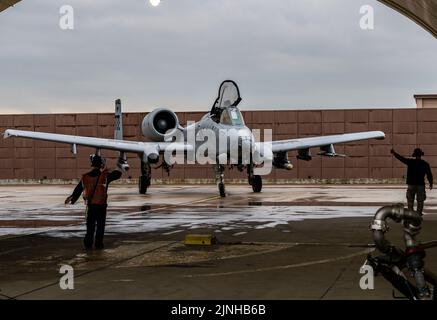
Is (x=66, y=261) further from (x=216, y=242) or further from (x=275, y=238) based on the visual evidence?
(x=275, y=238)

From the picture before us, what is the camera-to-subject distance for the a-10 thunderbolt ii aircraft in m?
29.5

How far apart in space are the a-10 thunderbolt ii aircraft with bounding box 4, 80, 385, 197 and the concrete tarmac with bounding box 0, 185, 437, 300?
7.62m

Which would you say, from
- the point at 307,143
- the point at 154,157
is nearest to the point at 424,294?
the point at 154,157

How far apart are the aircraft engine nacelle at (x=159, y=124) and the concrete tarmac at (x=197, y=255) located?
13.1 metres

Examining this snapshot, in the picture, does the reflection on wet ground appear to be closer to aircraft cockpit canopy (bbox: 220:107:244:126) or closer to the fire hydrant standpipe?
aircraft cockpit canopy (bbox: 220:107:244:126)

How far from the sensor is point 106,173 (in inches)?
535

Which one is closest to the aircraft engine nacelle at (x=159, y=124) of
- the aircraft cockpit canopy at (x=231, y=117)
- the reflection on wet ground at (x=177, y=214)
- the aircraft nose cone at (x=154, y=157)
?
the aircraft nose cone at (x=154, y=157)

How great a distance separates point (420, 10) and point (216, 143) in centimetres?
1452

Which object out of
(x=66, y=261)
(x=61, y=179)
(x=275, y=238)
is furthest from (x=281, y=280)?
(x=61, y=179)

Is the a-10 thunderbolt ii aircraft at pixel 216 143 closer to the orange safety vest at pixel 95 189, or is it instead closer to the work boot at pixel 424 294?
the orange safety vest at pixel 95 189

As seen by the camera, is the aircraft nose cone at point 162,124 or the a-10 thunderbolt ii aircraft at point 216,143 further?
the aircraft nose cone at point 162,124

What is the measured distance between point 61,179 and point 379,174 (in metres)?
23.3

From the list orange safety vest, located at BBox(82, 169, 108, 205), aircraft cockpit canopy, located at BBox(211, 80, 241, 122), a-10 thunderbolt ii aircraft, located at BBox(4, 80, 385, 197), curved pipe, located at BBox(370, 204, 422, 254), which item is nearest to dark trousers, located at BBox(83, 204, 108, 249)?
orange safety vest, located at BBox(82, 169, 108, 205)

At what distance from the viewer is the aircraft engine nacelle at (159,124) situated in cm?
3488
